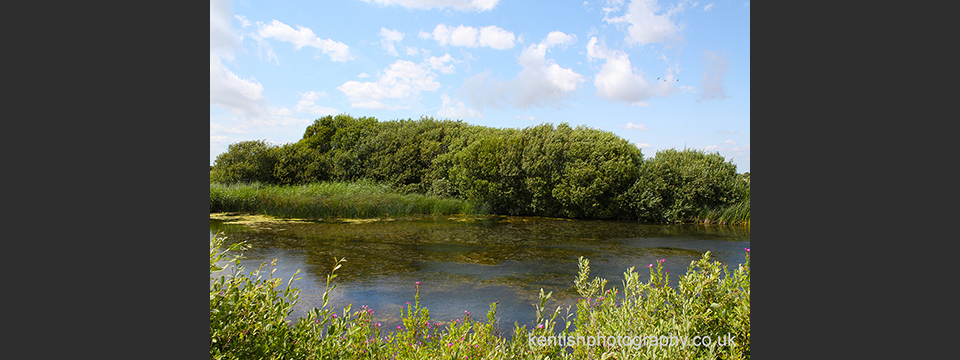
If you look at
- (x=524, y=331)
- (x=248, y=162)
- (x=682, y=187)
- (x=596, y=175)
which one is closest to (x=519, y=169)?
(x=596, y=175)

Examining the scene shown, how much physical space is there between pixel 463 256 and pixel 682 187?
1040cm

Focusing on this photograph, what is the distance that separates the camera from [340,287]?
6012 millimetres

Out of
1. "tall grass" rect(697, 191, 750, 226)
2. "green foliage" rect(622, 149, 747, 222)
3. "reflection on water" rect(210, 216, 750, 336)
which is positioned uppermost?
"green foliage" rect(622, 149, 747, 222)

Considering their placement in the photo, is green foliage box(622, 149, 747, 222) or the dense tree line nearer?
green foliage box(622, 149, 747, 222)

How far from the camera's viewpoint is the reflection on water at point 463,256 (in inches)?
216

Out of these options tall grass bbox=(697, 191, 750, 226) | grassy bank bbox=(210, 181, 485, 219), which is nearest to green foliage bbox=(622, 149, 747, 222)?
tall grass bbox=(697, 191, 750, 226)

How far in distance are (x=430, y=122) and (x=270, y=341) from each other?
22281 millimetres

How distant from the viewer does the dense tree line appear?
16141mm

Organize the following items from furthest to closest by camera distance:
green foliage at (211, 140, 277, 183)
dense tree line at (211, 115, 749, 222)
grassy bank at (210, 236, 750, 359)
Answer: green foliage at (211, 140, 277, 183) < dense tree line at (211, 115, 749, 222) < grassy bank at (210, 236, 750, 359)

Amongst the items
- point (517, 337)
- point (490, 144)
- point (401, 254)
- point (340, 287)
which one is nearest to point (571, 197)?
point (490, 144)

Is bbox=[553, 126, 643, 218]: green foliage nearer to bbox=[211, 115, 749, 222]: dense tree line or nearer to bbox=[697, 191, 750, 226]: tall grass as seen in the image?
bbox=[211, 115, 749, 222]: dense tree line

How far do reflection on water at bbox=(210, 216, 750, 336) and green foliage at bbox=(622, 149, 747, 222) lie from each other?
1275 mm

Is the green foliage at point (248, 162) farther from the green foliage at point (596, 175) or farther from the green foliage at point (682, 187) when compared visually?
the green foliage at point (682, 187)

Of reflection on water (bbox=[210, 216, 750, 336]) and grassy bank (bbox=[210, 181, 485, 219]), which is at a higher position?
grassy bank (bbox=[210, 181, 485, 219])
